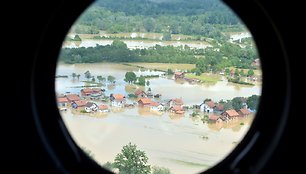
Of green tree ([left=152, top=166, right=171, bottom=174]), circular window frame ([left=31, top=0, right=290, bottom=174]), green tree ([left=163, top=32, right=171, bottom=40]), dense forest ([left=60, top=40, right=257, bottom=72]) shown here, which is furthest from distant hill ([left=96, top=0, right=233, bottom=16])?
circular window frame ([left=31, top=0, right=290, bottom=174])

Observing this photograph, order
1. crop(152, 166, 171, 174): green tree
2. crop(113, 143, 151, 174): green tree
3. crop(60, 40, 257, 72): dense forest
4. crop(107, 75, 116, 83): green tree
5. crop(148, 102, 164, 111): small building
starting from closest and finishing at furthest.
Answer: crop(60, 40, 257, 72): dense forest → crop(107, 75, 116, 83): green tree → crop(148, 102, 164, 111): small building → crop(113, 143, 151, 174): green tree → crop(152, 166, 171, 174): green tree

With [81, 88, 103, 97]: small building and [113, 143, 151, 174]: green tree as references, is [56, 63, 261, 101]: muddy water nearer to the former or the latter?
[81, 88, 103, 97]: small building

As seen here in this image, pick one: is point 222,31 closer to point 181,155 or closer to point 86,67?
point 86,67

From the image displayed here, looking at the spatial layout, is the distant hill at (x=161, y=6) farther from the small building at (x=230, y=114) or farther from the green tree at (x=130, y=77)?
the small building at (x=230, y=114)

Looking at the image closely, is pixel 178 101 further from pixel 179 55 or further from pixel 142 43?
pixel 142 43

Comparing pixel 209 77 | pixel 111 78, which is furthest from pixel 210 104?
pixel 111 78
